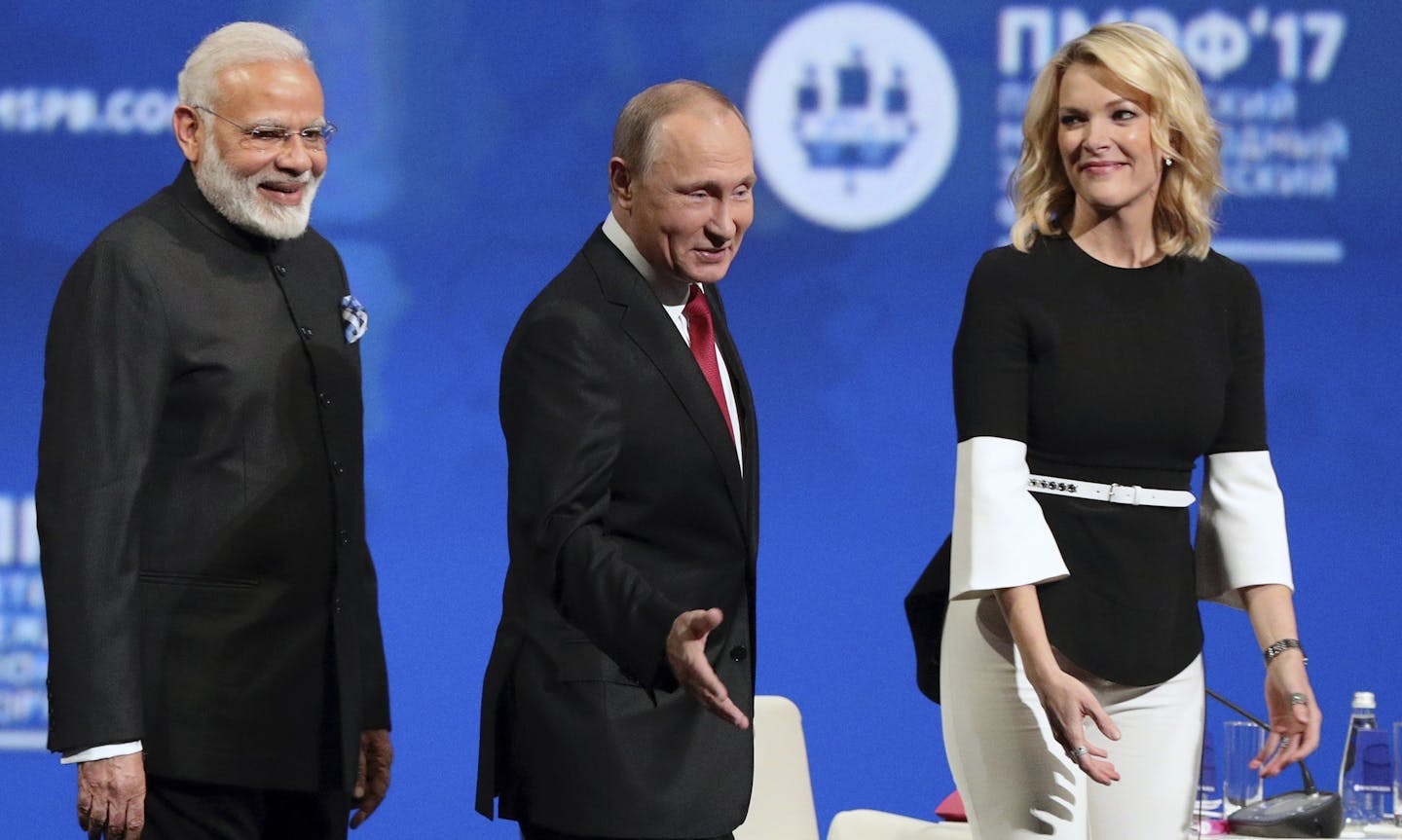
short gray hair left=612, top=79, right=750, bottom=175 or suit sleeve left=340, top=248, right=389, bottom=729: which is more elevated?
short gray hair left=612, top=79, right=750, bottom=175

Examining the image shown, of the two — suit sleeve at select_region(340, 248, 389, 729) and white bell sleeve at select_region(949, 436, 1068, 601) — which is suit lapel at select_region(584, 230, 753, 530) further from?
suit sleeve at select_region(340, 248, 389, 729)

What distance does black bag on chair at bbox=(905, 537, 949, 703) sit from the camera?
2471 millimetres

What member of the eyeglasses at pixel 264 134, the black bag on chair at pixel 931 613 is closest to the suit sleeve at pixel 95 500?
the eyeglasses at pixel 264 134

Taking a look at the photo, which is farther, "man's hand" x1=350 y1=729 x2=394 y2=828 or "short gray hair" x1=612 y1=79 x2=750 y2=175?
"man's hand" x1=350 y1=729 x2=394 y2=828

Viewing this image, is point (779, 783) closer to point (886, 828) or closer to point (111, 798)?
point (886, 828)

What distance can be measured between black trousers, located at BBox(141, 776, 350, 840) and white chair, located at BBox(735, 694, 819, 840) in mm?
1298

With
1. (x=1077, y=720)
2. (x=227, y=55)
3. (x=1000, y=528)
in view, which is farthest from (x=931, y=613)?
(x=227, y=55)

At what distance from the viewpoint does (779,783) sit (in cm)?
367

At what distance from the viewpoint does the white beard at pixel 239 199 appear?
2436 mm

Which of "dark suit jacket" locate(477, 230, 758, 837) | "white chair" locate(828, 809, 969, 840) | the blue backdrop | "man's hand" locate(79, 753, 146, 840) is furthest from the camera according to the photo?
the blue backdrop

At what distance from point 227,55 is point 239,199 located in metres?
0.20

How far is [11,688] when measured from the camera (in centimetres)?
437

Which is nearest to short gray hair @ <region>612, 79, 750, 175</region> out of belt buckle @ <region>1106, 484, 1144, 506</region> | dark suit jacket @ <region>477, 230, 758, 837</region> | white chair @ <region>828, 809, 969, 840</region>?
dark suit jacket @ <region>477, 230, 758, 837</region>

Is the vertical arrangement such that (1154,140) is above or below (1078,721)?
above
